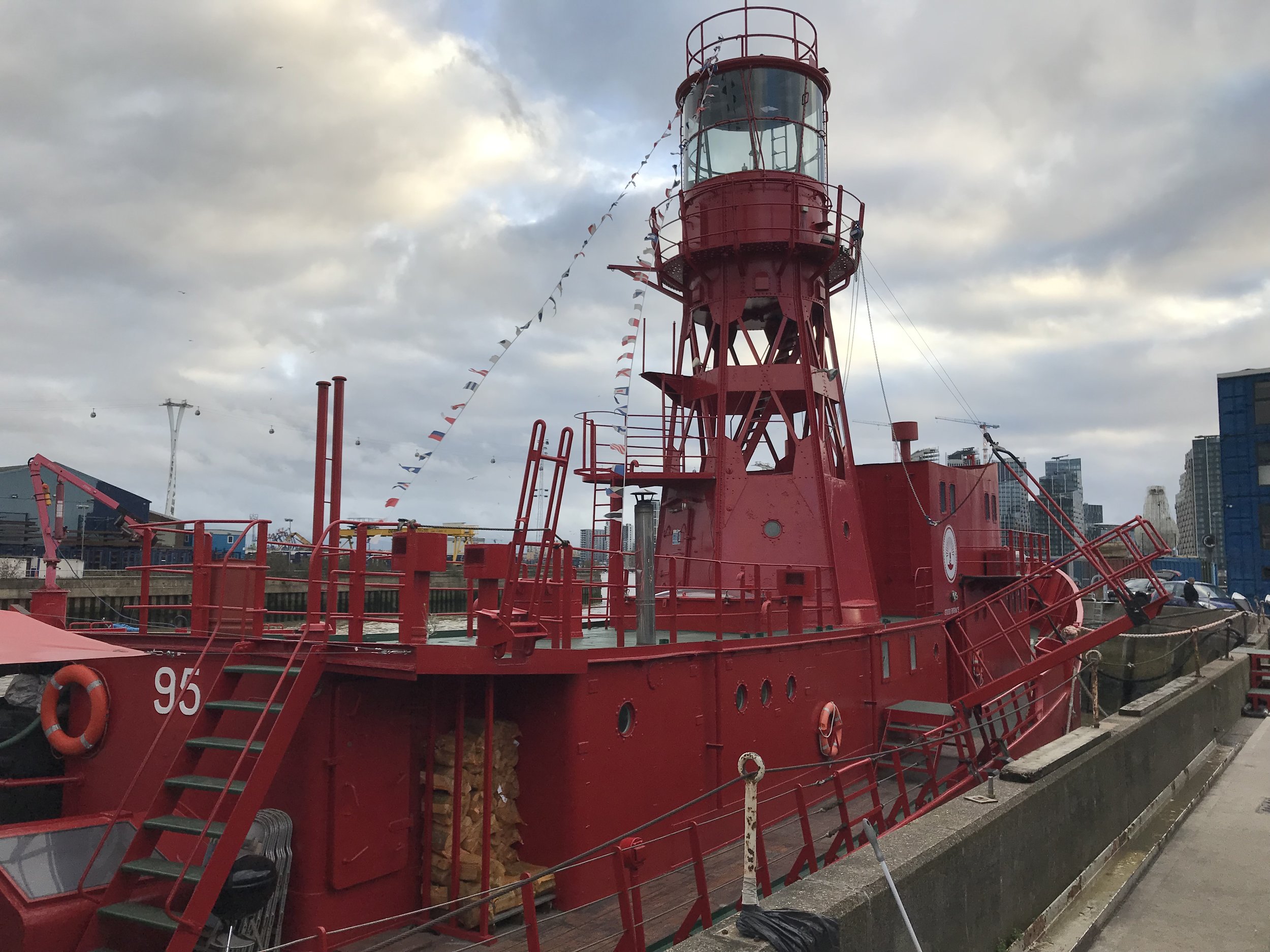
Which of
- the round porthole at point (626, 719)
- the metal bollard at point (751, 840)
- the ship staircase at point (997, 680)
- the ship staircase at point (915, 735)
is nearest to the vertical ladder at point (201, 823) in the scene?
the round porthole at point (626, 719)

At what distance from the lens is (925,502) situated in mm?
16984

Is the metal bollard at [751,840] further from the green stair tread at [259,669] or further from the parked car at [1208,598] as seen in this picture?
the parked car at [1208,598]

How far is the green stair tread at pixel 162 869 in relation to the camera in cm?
628

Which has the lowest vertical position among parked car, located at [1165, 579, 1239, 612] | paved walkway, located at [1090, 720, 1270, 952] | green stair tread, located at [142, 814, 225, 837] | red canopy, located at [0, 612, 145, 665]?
paved walkway, located at [1090, 720, 1270, 952]

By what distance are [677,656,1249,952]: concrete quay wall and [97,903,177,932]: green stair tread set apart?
13.2 feet

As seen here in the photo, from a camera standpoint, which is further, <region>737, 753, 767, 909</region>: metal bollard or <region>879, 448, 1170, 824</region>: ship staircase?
<region>879, 448, 1170, 824</region>: ship staircase

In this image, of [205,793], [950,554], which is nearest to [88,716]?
[205,793]

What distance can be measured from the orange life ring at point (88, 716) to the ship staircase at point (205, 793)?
814mm

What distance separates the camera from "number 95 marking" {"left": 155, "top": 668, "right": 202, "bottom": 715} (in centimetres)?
813

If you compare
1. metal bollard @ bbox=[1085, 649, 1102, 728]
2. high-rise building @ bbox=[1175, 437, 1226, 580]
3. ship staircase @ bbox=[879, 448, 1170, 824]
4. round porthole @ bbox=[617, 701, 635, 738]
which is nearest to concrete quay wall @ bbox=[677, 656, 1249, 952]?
metal bollard @ bbox=[1085, 649, 1102, 728]

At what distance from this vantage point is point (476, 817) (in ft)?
26.7

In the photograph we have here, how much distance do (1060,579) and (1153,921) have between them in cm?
1533

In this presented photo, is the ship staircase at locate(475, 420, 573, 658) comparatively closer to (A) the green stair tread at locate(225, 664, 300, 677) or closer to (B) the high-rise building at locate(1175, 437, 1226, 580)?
(A) the green stair tread at locate(225, 664, 300, 677)

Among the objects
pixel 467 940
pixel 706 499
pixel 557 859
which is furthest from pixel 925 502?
pixel 467 940
